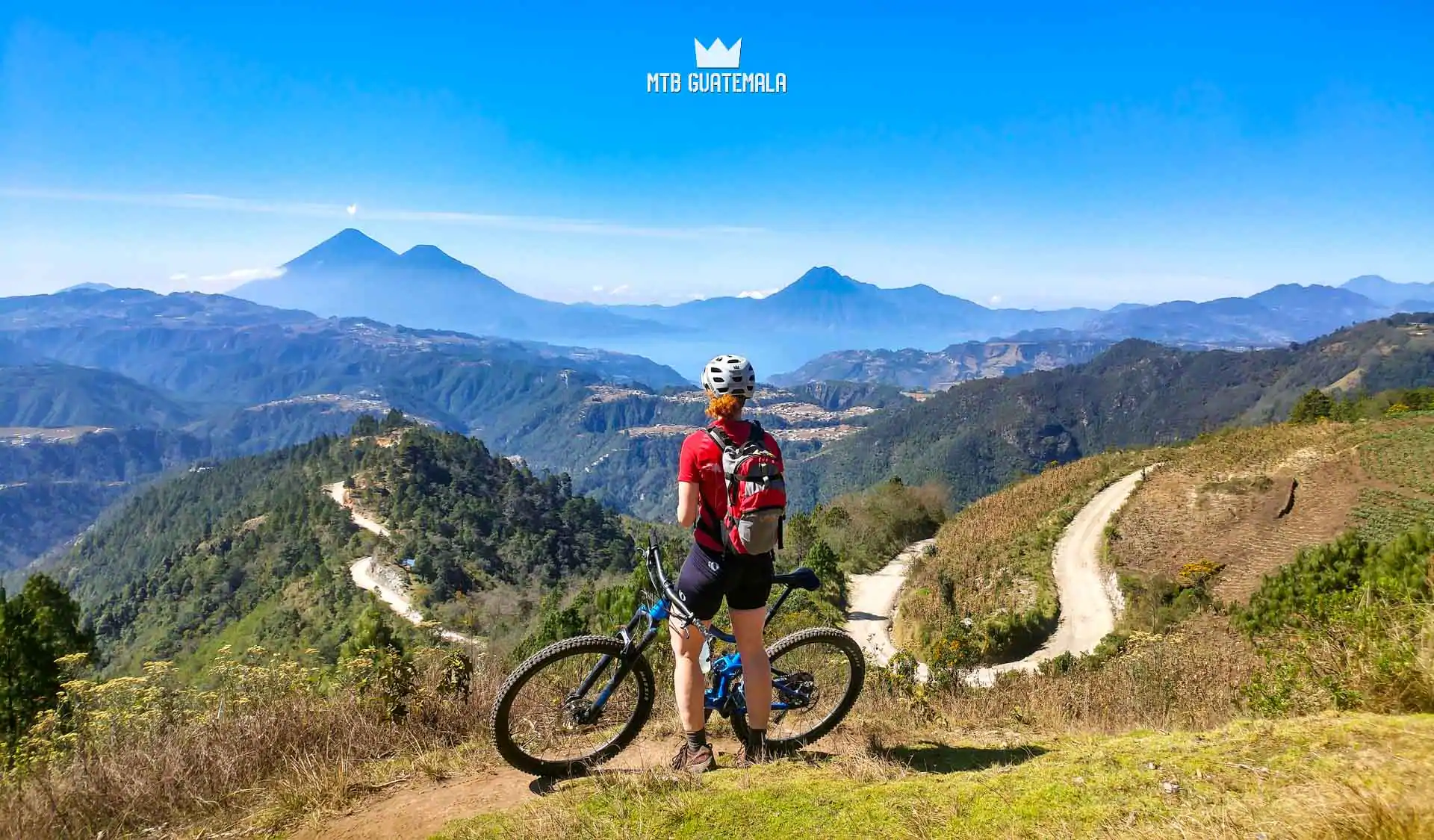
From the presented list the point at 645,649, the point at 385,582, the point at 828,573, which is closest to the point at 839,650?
the point at 645,649

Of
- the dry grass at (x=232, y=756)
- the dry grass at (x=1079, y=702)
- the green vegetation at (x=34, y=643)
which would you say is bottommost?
the green vegetation at (x=34, y=643)

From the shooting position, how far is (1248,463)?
24094 mm

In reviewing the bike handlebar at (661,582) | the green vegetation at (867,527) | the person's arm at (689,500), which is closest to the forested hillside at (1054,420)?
the green vegetation at (867,527)

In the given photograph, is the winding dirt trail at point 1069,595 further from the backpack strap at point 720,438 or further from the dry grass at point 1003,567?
the backpack strap at point 720,438

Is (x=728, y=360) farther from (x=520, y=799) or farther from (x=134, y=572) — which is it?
(x=134, y=572)

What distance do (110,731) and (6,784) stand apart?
840mm

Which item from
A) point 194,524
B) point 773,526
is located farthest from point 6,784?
point 194,524

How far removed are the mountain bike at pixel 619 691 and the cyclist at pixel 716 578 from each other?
110 millimetres

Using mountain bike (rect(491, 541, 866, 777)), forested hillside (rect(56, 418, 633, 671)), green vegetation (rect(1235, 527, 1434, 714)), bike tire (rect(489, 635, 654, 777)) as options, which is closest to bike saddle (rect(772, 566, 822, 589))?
mountain bike (rect(491, 541, 866, 777))

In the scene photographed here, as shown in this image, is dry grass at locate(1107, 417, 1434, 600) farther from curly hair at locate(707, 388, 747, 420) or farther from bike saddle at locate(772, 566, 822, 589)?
curly hair at locate(707, 388, 747, 420)

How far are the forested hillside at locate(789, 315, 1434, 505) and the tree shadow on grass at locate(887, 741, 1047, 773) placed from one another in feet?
474

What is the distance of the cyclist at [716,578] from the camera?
3689 mm

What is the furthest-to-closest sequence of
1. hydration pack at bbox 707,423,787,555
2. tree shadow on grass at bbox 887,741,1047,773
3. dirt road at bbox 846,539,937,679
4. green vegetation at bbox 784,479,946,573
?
green vegetation at bbox 784,479,946,573, dirt road at bbox 846,539,937,679, tree shadow on grass at bbox 887,741,1047,773, hydration pack at bbox 707,423,787,555

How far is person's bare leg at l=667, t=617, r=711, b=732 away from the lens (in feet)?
12.9
